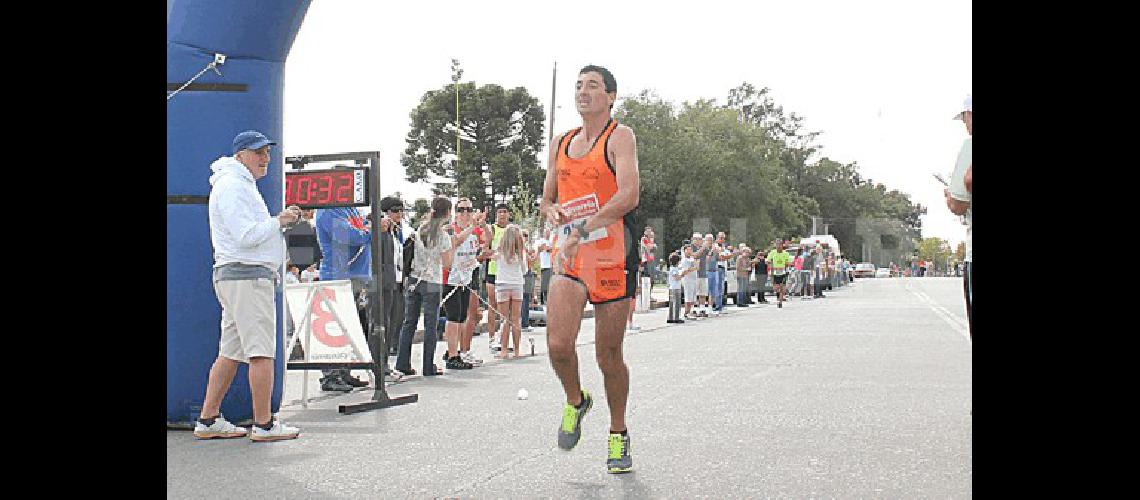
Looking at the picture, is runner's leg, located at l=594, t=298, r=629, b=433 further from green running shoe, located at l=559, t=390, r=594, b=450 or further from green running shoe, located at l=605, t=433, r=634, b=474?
green running shoe, located at l=559, t=390, r=594, b=450

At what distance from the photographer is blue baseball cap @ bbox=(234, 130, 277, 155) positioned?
7375 mm

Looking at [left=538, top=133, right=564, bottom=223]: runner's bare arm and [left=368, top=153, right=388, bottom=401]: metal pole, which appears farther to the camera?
[left=368, top=153, right=388, bottom=401]: metal pole

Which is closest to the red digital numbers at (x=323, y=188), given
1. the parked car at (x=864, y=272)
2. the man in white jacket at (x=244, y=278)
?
the man in white jacket at (x=244, y=278)

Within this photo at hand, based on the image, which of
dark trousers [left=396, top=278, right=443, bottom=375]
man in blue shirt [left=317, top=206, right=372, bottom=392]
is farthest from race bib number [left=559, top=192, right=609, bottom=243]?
dark trousers [left=396, top=278, right=443, bottom=375]

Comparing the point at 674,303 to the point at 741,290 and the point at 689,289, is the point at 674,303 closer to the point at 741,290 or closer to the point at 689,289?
the point at 689,289

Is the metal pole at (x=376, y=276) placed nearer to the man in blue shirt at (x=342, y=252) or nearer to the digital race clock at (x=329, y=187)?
the digital race clock at (x=329, y=187)

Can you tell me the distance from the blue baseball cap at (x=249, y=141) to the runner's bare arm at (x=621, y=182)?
253 centimetres

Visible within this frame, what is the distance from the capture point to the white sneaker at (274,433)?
24.1ft

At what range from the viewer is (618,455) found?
19.6 feet
